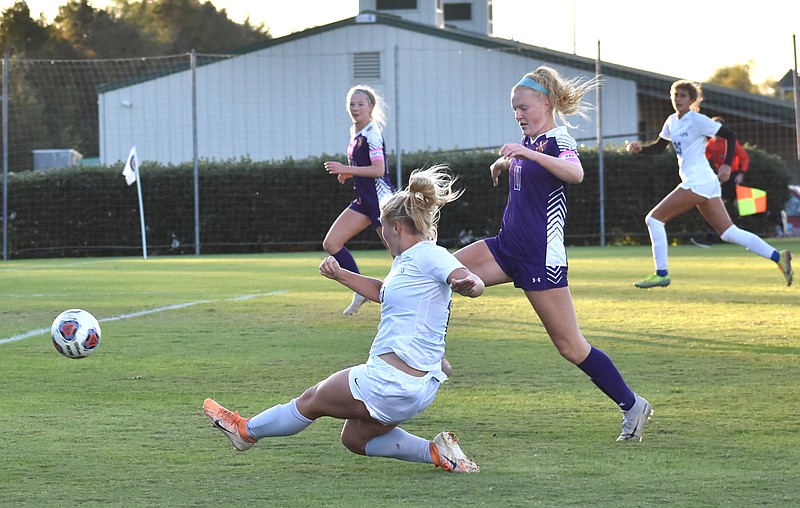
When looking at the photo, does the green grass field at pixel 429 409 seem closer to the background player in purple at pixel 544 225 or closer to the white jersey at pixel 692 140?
the background player in purple at pixel 544 225

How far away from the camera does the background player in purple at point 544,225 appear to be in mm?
5734

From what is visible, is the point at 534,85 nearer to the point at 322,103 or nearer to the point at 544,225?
the point at 544,225

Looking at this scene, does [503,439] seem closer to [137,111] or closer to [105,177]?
[105,177]

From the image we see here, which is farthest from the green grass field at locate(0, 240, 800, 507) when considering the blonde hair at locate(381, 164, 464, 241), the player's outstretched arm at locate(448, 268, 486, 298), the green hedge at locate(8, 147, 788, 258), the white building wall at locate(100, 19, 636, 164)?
the white building wall at locate(100, 19, 636, 164)

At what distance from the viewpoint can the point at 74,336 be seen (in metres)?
7.24

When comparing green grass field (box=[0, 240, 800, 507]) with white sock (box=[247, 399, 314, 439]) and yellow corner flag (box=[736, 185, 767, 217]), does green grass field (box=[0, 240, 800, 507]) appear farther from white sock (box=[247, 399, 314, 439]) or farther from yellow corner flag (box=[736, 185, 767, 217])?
yellow corner flag (box=[736, 185, 767, 217])

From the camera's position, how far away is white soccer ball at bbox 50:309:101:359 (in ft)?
23.8

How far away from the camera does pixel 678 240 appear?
83.0ft

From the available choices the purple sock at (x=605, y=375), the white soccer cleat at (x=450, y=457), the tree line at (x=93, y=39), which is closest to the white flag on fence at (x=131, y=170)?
the tree line at (x=93, y=39)

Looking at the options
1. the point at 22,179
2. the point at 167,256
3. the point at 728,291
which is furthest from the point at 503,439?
the point at 22,179

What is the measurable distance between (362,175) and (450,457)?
6.04m

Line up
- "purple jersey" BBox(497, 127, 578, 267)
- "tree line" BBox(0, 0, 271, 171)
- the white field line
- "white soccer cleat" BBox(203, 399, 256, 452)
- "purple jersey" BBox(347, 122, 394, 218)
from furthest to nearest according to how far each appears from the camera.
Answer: "tree line" BBox(0, 0, 271, 171)
"purple jersey" BBox(347, 122, 394, 218)
the white field line
"purple jersey" BBox(497, 127, 578, 267)
"white soccer cleat" BBox(203, 399, 256, 452)

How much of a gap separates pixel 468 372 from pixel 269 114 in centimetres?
2431

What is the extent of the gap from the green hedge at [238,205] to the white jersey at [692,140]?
484 inches
